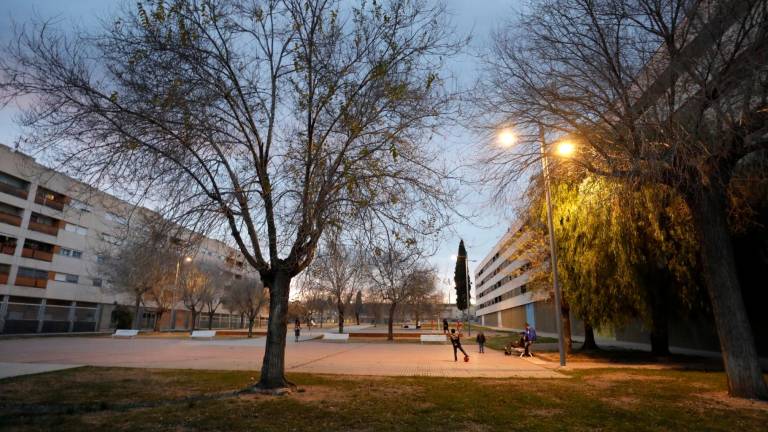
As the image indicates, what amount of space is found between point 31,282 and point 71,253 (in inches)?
211

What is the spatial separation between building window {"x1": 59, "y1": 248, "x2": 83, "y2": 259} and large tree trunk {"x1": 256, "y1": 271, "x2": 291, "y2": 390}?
4321 centimetres

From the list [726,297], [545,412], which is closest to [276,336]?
[545,412]

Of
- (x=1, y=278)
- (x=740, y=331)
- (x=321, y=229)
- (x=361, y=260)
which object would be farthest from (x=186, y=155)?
(x=1, y=278)

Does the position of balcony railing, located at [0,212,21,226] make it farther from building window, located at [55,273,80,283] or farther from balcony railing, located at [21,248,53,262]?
building window, located at [55,273,80,283]

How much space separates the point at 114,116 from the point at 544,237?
1883 cm

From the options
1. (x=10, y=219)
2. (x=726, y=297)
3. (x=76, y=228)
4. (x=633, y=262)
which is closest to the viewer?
(x=726, y=297)

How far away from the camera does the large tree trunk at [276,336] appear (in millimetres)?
10195

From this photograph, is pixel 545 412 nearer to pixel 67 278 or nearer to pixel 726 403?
pixel 726 403

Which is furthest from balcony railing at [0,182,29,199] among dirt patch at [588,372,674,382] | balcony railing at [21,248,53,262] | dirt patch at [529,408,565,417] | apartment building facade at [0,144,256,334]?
dirt patch at [588,372,674,382]

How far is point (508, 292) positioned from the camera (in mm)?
71438

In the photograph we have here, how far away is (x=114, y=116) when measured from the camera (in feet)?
30.4

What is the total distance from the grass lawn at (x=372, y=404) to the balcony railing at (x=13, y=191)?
33.0 metres

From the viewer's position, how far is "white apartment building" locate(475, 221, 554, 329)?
33.1 metres

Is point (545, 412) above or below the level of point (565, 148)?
below
